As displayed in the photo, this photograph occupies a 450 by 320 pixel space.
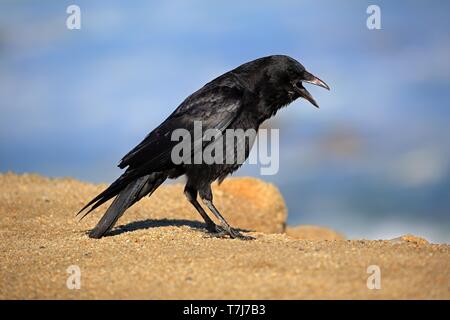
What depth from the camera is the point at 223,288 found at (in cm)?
543

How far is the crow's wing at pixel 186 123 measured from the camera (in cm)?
803

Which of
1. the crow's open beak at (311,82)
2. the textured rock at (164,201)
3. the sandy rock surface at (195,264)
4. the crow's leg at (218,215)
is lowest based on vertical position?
the sandy rock surface at (195,264)

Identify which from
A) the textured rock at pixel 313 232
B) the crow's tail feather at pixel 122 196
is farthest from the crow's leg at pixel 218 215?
the textured rock at pixel 313 232

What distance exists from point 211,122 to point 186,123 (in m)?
0.29

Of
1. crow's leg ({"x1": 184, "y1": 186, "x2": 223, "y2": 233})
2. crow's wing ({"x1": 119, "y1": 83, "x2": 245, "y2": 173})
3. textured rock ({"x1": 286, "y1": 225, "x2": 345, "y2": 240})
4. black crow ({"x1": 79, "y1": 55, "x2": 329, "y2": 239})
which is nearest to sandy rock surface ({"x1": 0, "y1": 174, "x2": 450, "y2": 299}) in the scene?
crow's leg ({"x1": 184, "y1": 186, "x2": 223, "y2": 233})

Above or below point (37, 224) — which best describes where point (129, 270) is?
below

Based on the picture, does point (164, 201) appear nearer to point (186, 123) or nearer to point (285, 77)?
point (186, 123)

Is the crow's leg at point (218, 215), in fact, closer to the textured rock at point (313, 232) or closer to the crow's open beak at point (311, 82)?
the crow's open beak at point (311, 82)

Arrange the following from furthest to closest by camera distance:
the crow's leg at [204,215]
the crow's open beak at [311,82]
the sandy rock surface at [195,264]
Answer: the crow's leg at [204,215] < the crow's open beak at [311,82] < the sandy rock surface at [195,264]

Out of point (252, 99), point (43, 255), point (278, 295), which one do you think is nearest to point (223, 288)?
point (278, 295)
